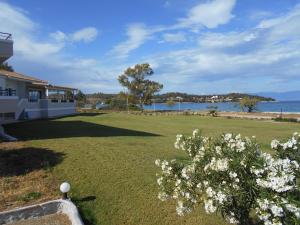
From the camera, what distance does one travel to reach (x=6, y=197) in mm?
8844

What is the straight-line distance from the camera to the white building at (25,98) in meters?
18.7

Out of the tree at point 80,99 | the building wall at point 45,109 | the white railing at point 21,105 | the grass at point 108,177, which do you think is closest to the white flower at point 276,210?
the grass at point 108,177

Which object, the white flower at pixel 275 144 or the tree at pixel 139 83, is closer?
the white flower at pixel 275 144

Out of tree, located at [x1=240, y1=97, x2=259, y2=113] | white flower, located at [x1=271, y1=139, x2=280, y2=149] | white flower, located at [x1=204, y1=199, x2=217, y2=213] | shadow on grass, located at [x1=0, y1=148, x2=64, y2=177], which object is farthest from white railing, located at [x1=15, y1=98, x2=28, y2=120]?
tree, located at [x1=240, y1=97, x2=259, y2=113]

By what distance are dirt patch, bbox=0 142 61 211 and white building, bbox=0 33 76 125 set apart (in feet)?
23.3

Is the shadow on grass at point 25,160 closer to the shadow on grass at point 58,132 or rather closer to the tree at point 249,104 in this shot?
the shadow on grass at point 58,132

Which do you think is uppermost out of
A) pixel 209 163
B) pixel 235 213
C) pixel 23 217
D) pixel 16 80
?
pixel 16 80

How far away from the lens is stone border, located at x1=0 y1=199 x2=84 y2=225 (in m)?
7.74

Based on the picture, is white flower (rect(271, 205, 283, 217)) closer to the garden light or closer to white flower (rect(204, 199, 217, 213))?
white flower (rect(204, 199, 217, 213))

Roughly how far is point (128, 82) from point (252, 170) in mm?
63669

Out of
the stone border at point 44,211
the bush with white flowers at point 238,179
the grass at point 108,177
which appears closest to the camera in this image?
the bush with white flowers at point 238,179

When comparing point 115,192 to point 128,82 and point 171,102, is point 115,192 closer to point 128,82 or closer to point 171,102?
point 128,82

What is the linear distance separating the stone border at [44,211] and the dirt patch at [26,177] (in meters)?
0.45

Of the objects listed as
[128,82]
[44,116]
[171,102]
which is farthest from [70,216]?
[171,102]
